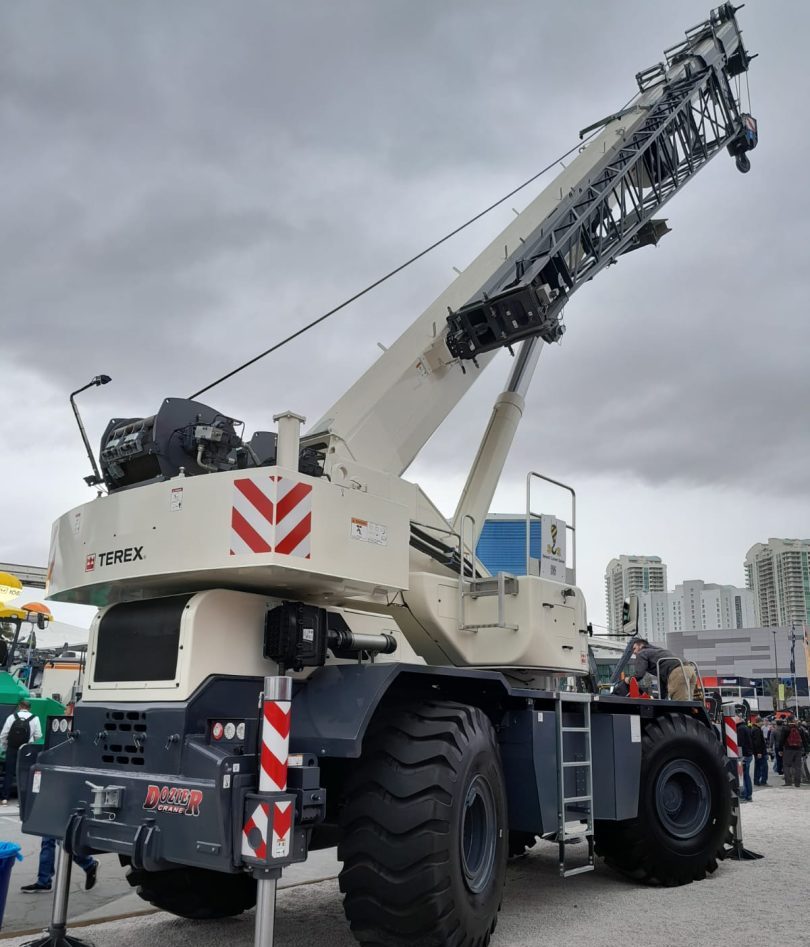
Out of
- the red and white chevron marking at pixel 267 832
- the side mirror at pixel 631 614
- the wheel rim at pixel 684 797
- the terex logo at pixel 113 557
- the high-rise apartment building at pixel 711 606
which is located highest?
the high-rise apartment building at pixel 711 606

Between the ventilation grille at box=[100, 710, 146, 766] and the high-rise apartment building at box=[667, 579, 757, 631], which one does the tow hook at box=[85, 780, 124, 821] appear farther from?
the high-rise apartment building at box=[667, 579, 757, 631]

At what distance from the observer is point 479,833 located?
5781 mm

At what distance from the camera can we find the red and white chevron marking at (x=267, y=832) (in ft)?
15.2

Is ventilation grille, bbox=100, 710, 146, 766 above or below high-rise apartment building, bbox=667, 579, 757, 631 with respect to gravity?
below

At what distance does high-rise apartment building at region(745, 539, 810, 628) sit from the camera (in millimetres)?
79688

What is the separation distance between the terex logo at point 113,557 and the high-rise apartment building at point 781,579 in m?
80.1

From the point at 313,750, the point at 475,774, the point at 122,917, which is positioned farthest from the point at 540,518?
the point at 122,917

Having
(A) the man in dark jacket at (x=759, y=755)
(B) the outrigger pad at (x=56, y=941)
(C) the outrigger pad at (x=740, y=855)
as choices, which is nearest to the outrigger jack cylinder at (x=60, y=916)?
(B) the outrigger pad at (x=56, y=941)

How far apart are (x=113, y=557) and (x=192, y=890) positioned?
2.60 meters

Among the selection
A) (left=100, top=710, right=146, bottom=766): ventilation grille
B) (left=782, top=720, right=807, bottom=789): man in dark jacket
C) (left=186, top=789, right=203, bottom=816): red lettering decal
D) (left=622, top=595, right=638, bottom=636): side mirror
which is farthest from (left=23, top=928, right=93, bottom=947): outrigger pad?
(left=782, top=720, right=807, bottom=789): man in dark jacket

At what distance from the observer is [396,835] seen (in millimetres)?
5004

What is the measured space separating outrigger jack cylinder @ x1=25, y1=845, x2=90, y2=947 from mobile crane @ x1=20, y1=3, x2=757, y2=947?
2 cm

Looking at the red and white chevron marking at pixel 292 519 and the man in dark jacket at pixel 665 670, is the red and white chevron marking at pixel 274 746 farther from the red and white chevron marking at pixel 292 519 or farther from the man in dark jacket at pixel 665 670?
the man in dark jacket at pixel 665 670

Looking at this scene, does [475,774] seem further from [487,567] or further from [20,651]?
[20,651]
